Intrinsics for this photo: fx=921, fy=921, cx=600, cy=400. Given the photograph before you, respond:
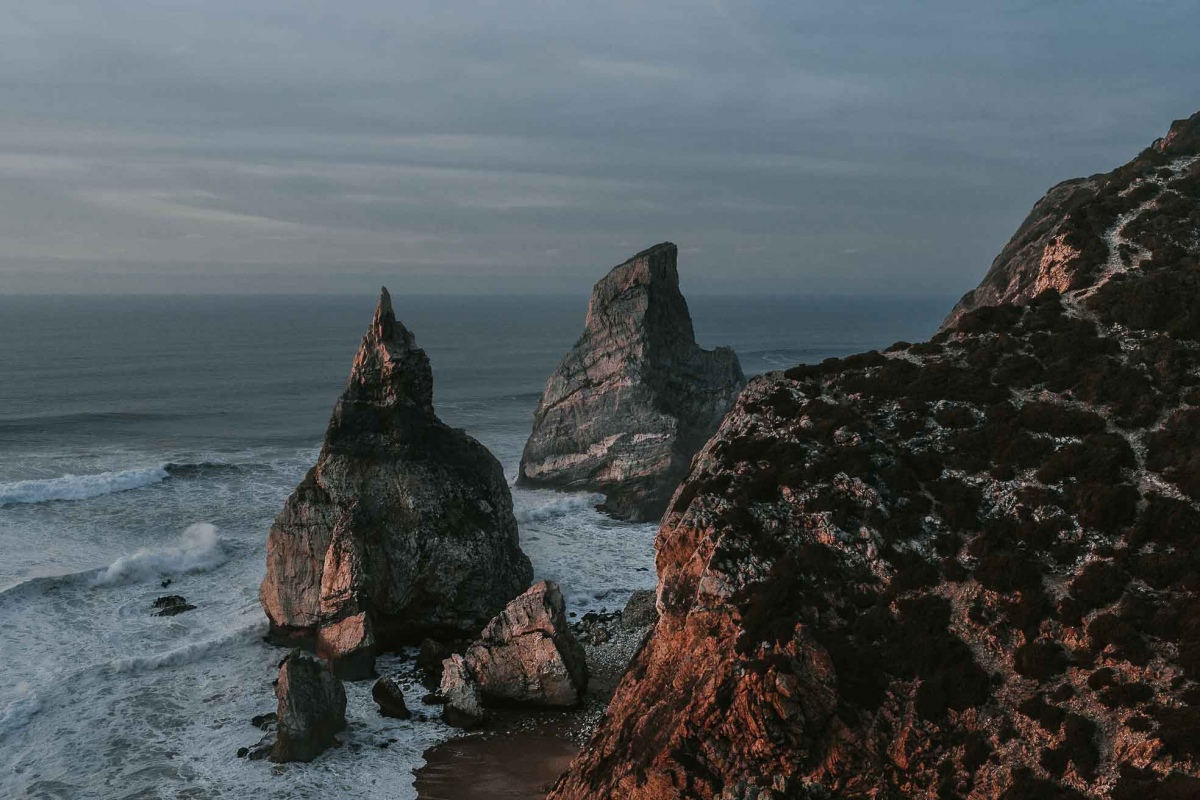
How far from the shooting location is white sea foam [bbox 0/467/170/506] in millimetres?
48531

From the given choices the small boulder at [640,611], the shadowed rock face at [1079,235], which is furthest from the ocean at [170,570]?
the shadowed rock face at [1079,235]

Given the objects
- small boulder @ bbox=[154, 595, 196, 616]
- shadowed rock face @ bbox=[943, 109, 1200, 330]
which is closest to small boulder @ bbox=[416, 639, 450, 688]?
small boulder @ bbox=[154, 595, 196, 616]

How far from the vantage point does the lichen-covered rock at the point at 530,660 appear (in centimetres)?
2623

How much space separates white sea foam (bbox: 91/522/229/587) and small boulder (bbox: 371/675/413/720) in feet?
50.6

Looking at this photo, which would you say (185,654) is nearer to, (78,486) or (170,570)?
(170,570)

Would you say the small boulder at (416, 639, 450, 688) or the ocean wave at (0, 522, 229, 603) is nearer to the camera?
the small boulder at (416, 639, 450, 688)

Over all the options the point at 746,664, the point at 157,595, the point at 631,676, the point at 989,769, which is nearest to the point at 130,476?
the point at 157,595

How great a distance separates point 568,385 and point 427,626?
76.0 feet

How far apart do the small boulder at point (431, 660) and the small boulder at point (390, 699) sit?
127 cm

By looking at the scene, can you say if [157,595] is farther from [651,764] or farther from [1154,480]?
[1154,480]

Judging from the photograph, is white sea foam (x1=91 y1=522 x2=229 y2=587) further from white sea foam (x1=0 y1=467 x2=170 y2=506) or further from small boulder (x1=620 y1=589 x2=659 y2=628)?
small boulder (x1=620 y1=589 x2=659 y2=628)

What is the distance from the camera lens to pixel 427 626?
31.5 metres

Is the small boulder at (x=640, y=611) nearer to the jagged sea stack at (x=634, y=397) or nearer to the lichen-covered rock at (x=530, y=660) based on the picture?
the lichen-covered rock at (x=530, y=660)

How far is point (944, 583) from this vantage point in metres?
18.1
